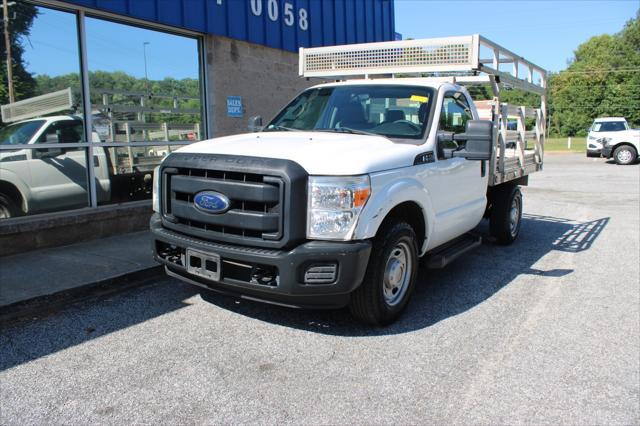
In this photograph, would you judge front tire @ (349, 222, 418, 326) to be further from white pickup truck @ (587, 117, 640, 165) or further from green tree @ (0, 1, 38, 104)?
white pickup truck @ (587, 117, 640, 165)

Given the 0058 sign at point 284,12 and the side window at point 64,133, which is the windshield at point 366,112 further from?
the 0058 sign at point 284,12

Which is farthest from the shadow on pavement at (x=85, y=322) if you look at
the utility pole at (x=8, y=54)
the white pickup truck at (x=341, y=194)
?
the utility pole at (x=8, y=54)

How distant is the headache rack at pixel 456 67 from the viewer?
570 cm

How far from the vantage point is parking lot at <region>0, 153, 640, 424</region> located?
311 cm

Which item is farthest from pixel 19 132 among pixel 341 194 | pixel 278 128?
pixel 341 194

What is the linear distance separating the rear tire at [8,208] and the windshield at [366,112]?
3403 millimetres

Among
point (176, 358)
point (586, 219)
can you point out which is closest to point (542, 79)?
point (586, 219)

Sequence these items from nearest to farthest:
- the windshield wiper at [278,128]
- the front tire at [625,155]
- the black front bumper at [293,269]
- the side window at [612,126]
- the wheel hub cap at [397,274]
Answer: the black front bumper at [293,269], the wheel hub cap at [397,274], the windshield wiper at [278,128], the front tire at [625,155], the side window at [612,126]

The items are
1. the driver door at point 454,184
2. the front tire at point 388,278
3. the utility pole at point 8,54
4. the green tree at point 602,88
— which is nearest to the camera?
the front tire at point 388,278

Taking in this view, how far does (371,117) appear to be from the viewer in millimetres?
5121

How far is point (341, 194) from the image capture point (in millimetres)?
3717

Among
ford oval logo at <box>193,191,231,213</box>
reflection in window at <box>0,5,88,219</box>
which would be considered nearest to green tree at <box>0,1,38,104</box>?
reflection in window at <box>0,5,88,219</box>

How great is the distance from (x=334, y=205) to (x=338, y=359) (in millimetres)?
1103

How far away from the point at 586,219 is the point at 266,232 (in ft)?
26.7
